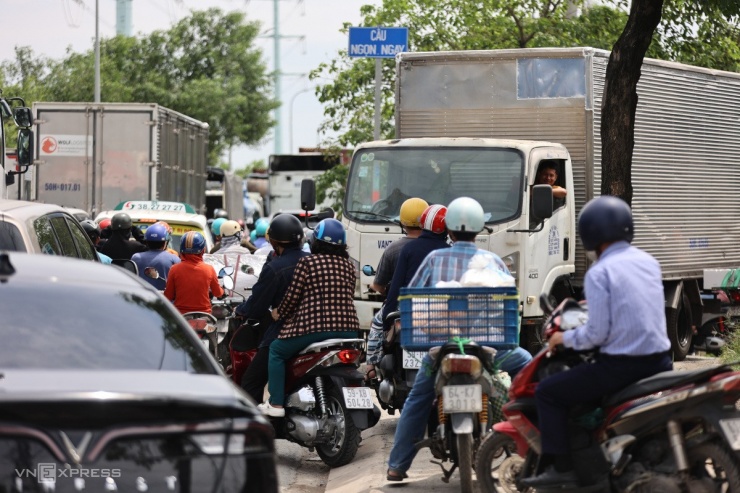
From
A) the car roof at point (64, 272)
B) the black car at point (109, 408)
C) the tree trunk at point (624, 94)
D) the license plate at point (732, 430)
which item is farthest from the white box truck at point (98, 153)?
the black car at point (109, 408)

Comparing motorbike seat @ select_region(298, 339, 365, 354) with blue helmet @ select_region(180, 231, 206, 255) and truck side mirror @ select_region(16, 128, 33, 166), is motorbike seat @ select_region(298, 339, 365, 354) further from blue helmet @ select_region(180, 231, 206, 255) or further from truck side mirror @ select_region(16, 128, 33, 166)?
truck side mirror @ select_region(16, 128, 33, 166)

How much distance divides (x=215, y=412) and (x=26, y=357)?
87cm

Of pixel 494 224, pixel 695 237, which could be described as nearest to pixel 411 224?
pixel 494 224

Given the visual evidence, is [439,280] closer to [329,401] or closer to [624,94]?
[329,401]

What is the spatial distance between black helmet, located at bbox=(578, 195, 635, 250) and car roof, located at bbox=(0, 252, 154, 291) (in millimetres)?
2074

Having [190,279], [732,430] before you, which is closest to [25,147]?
[190,279]

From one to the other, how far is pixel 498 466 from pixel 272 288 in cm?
284

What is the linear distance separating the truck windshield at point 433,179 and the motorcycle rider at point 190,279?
2553mm

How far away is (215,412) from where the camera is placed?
442 centimetres

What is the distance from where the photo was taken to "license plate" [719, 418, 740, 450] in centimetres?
586

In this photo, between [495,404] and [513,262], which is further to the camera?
[513,262]

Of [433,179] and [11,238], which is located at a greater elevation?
[433,179]

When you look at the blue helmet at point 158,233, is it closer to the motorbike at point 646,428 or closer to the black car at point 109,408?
the motorbike at point 646,428

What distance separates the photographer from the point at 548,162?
1386 centimetres
